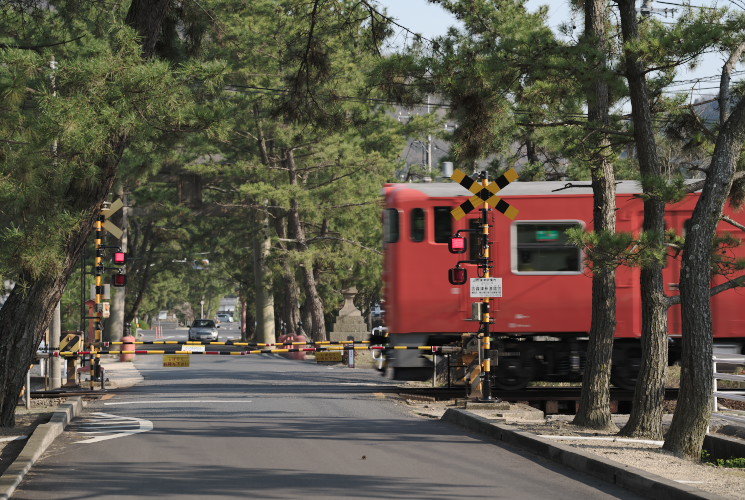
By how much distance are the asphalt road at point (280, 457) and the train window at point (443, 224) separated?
3475 millimetres

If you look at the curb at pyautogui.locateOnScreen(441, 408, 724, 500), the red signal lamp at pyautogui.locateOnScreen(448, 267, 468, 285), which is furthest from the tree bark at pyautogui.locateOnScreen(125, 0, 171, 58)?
the curb at pyautogui.locateOnScreen(441, 408, 724, 500)

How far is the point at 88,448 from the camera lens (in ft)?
43.4

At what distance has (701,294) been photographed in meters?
12.9

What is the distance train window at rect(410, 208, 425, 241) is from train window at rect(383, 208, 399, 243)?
1.05 ft

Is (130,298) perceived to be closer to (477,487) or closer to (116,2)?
(116,2)

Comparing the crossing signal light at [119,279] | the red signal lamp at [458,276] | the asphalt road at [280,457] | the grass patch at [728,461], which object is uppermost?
the crossing signal light at [119,279]

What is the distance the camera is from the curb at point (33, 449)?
9.74 m

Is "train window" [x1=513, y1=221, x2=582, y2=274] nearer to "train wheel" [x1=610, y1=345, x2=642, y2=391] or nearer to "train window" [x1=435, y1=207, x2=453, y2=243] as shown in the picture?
"train window" [x1=435, y1=207, x2=453, y2=243]

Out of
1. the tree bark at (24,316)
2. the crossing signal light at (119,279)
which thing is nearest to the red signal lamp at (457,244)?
the tree bark at (24,316)

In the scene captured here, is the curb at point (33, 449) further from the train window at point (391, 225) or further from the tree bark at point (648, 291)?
the tree bark at point (648, 291)

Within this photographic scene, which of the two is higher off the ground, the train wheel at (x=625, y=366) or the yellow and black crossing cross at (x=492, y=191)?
the yellow and black crossing cross at (x=492, y=191)

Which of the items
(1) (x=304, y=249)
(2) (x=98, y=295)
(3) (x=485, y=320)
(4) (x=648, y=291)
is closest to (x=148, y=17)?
(3) (x=485, y=320)

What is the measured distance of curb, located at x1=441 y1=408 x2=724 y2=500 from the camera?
8867 millimetres

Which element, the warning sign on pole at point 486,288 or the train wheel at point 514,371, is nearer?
the warning sign on pole at point 486,288
